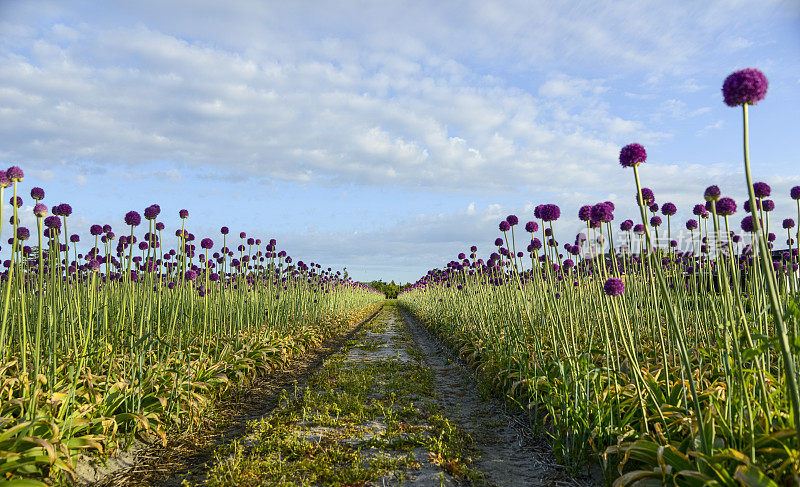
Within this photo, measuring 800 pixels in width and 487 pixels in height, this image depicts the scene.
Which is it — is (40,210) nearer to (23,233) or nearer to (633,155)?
(23,233)

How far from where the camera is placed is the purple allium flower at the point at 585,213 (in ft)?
12.5

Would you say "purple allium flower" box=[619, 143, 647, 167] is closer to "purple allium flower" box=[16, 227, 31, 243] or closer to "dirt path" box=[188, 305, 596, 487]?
"dirt path" box=[188, 305, 596, 487]

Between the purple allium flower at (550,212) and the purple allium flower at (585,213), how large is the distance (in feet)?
1.04

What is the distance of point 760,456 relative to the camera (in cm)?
274

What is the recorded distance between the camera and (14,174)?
3654 millimetres

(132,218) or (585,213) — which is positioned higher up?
(132,218)

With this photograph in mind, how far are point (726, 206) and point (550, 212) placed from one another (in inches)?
53.7

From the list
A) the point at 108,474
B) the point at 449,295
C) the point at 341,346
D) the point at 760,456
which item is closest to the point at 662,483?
the point at 760,456

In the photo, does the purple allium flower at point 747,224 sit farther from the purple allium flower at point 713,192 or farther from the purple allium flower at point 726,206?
the purple allium flower at point 713,192

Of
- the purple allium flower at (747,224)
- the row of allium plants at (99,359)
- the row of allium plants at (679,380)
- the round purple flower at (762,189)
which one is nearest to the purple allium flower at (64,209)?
the row of allium plants at (99,359)

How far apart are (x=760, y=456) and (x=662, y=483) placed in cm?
61

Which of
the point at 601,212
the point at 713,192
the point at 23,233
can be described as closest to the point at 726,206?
the point at 713,192

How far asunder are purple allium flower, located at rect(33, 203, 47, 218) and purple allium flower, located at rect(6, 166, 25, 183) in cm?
52

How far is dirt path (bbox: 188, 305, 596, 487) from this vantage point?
3668 mm
